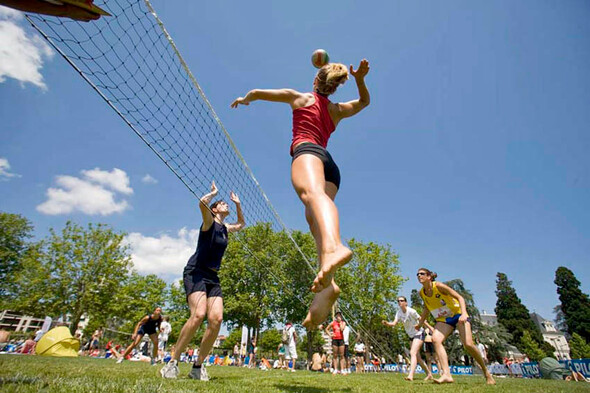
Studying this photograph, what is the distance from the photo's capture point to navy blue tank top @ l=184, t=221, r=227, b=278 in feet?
14.9

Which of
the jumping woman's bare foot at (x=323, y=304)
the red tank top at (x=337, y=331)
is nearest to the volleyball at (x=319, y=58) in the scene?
the jumping woman's bare foot at (x=323, y=304)

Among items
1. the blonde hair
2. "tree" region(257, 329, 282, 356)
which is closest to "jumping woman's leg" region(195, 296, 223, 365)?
the blonde hair

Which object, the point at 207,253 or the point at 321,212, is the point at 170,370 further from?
the point at 321,212

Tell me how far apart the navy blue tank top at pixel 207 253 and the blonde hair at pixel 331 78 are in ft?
8.96

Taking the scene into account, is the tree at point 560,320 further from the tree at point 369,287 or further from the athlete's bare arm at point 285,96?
the athlete's bare arm at point 285,96

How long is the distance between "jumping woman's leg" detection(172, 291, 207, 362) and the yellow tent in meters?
10.2

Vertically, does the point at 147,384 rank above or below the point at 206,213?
below

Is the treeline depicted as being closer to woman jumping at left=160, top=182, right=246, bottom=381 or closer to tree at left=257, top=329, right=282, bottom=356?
woman jumping at left=160, top=182, right=246, bottom=381

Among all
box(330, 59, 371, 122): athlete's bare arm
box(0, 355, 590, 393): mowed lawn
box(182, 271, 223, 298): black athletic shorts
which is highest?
box(330, 59, 371, 122): athlete's bare arm

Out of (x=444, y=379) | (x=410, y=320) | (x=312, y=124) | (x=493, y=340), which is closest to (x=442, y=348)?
(x=444, y=379)

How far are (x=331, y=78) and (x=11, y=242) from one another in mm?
46911

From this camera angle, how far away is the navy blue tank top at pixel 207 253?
4539mm

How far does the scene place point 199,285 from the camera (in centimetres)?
439

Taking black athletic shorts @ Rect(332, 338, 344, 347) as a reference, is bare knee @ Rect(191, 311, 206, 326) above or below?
below
